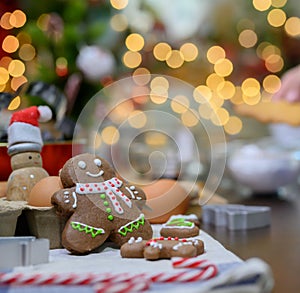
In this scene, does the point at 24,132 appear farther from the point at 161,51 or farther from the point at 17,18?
the point at 161,51

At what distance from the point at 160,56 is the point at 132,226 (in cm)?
205

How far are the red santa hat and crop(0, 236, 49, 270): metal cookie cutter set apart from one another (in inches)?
9.0

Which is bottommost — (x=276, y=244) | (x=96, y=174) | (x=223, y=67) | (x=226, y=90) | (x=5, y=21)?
(x=276, y=244)

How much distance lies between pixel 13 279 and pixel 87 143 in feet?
1.41

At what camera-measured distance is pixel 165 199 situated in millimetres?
992

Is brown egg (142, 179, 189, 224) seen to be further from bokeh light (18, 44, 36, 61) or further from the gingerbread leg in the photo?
bokeh light (18, 44, 36, 61)

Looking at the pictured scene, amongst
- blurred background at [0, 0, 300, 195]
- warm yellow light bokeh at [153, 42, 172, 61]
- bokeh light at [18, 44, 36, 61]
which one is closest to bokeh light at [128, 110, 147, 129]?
blurred background at [0, 0, 300, 195]

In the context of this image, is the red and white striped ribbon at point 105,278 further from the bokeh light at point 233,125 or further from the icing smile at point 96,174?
the bokeh light at point 233,125

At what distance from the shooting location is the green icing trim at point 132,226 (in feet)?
2.44

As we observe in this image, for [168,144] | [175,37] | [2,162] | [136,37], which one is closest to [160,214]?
[2,162]

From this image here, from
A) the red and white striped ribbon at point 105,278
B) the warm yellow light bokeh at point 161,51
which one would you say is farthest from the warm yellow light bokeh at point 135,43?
the red and white striped ribbon at point 105,278

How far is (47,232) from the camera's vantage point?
77cm

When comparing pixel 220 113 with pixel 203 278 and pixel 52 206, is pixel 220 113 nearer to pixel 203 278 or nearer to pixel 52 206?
pixel 52 206

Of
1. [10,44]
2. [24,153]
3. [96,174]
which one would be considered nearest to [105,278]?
[96,174]
